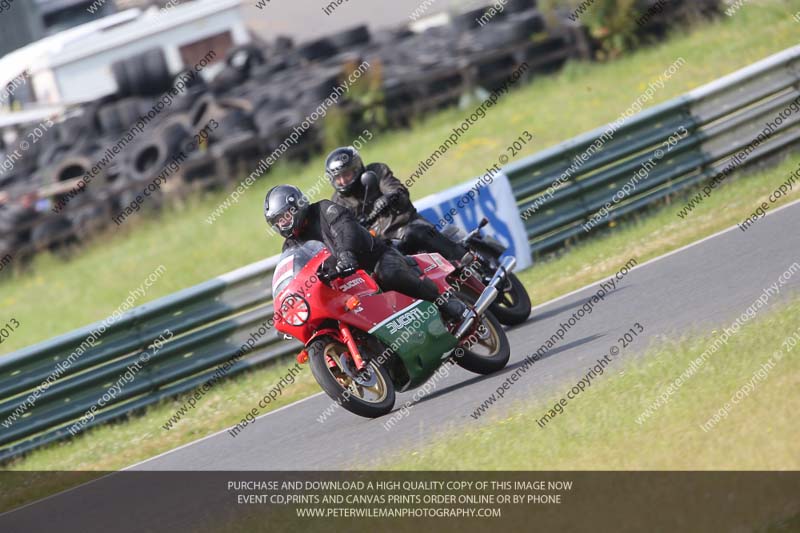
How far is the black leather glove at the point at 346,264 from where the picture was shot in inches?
306

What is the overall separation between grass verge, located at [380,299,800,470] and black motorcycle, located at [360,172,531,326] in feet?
7.03

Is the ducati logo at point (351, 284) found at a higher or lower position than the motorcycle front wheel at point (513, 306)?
higher

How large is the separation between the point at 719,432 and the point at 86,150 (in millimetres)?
19193

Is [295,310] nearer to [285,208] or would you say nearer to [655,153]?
[285,208]

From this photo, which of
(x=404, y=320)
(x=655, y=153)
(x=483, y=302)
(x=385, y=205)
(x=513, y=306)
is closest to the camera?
(x=404, y=320)

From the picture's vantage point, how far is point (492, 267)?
9.94 metres

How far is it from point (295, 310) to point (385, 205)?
1.97 metres

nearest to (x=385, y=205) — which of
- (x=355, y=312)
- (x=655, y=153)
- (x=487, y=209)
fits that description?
(x=355, y=312)

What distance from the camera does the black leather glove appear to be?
25.5 feet

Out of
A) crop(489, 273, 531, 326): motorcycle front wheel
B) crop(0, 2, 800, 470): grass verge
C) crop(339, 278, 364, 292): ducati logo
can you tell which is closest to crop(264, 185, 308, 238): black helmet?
crop(339, 278, 364, 292): ducati logo

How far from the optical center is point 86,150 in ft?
76.5

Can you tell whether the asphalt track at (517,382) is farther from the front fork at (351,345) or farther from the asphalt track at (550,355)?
the front fork at (351,345)

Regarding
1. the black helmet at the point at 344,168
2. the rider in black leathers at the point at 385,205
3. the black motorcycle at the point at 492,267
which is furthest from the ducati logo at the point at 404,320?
the black helmet at the point at 344,168

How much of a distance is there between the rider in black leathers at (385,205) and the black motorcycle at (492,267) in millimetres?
67
